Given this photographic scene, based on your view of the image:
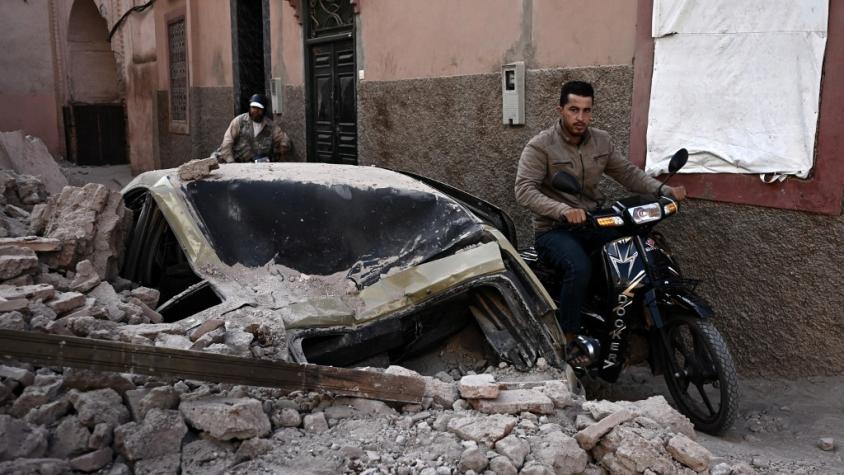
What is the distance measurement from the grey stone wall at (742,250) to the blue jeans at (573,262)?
1.08 meters

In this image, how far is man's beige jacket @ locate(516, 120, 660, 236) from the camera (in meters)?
4.64

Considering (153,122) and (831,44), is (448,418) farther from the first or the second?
(153,122)

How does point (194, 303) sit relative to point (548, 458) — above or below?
above

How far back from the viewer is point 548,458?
291 centimetres

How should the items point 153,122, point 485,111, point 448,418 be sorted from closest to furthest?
point 448,418, point 485,111, point 153,122

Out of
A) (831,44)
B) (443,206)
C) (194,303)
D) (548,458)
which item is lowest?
(548,458)

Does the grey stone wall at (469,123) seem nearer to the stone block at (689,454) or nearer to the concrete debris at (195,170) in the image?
the concrete debris at (195,170)

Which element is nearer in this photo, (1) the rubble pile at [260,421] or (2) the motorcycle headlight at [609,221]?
(1) the rubble pile at [260,421]

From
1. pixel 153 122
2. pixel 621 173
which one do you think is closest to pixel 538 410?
pixel 621 173

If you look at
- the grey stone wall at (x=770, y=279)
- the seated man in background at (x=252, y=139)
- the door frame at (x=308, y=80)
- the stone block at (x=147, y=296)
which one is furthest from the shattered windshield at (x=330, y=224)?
the door frame at (x=308, y=80)

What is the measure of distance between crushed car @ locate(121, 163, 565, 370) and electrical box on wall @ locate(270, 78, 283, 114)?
6860 millimetres

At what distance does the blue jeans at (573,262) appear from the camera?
432 cm

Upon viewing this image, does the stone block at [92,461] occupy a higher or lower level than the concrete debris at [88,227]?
lower

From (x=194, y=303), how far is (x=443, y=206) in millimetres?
1243
